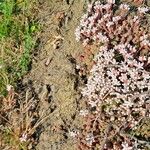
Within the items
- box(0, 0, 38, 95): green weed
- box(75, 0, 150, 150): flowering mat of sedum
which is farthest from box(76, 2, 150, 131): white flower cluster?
box(0, 0, 38, 95): green weed

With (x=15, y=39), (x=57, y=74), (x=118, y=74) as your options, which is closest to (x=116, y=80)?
(x=118, y=74)

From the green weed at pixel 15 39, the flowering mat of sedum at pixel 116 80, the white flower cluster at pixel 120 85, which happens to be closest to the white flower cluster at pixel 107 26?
the flowering mat of sedum at pixel 116 80

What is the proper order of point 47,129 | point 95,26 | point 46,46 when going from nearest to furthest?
point 47,129, point 95,26, point 46,46

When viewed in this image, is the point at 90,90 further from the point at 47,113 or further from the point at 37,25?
the point at 37,25

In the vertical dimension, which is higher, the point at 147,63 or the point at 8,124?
the point at 147,63

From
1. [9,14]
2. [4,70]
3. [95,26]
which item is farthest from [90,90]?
[9,14]

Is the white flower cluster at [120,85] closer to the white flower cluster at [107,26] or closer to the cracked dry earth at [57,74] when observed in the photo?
the white flower cluster at [107,26]

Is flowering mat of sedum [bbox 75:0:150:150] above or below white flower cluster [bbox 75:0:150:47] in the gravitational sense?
below

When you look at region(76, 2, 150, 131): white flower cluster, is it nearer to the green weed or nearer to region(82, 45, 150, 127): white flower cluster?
region(82, 45, 150, 127): white flower cluster
